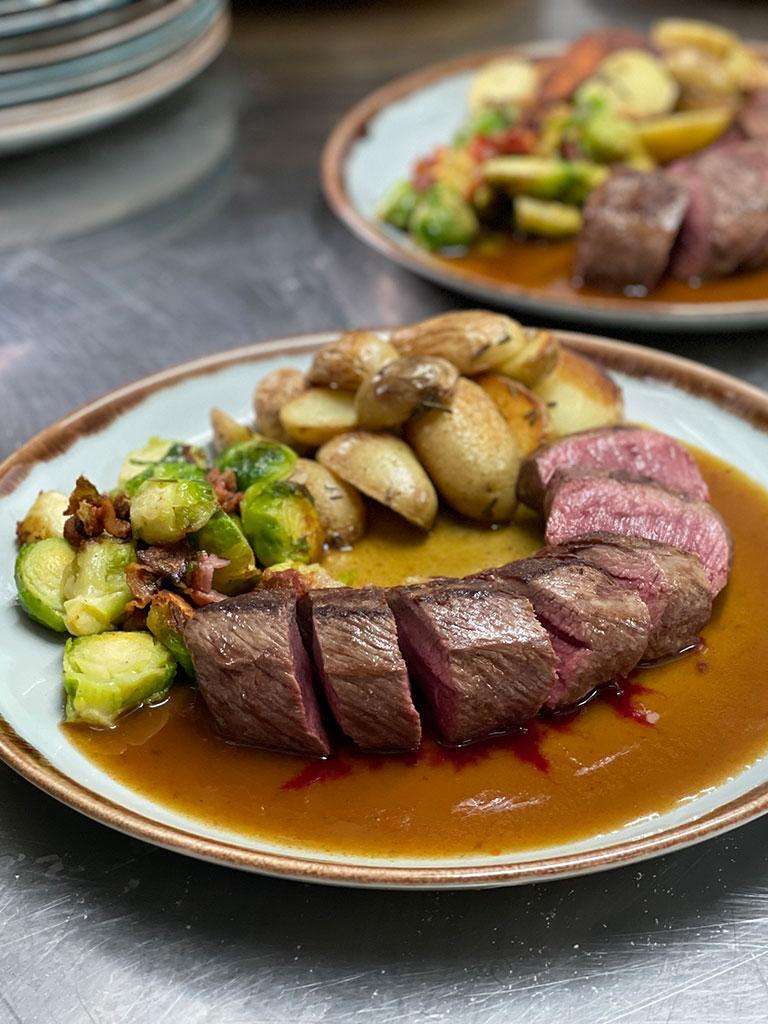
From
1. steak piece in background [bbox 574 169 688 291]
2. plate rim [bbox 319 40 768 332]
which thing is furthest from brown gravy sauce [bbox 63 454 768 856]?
steak piece in background [bbox 574 169 688 291]

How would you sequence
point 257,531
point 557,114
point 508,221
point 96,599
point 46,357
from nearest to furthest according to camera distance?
1. point 96,599
2. point 257,531
3. point 46,357
4. point 508,221
5. point 557,114

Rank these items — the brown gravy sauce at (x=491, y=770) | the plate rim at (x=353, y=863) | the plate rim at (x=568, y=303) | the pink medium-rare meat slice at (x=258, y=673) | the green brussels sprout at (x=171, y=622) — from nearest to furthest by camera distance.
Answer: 1. the plate rim at (x=353, y=863)
2. the brown gravy sauce at (x=491, y=770)
3. the pink medium-rare meat slice at (x=258, y=673)
4. the green brussels sprout at (x=171, y=622)
5. the plate rim at (x=568, y=303)

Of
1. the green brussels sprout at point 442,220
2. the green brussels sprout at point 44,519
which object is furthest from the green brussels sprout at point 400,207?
the green brussels sprout at point 44,519

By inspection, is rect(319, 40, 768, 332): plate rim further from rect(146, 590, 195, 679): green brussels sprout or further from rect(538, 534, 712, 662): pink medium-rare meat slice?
rect(146, 590, 195, 679): green brussels sprout

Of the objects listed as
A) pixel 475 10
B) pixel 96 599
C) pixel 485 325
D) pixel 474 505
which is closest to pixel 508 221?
pixel 485 325

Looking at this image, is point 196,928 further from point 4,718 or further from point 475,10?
point 475,10

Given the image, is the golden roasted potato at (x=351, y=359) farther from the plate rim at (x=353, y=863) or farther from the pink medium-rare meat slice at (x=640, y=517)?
the plate rim at (x=353, y=863)

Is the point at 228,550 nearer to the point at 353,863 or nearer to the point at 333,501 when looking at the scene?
the point at 333,501

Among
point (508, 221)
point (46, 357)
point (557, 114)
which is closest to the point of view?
point (46, 357)
